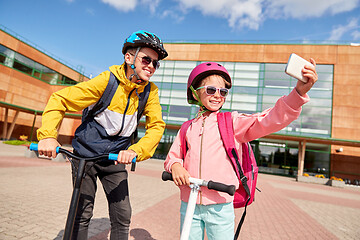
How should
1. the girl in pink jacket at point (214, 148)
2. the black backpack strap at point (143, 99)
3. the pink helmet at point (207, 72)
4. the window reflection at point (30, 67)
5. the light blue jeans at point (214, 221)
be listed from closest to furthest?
the girl in pink jacket at point (214, 148) → the light blue jeans at point (214, 221) → the pink helmet at point (207, 72) → the black backpack strap at point (143, 99) → the window reflection at point (30, 67)

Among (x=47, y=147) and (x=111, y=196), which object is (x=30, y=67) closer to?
(x=111, y=196)

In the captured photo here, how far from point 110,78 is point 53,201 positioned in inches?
155

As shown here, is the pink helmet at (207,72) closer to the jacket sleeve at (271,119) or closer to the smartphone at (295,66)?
the jacket sleeve at (271,119)

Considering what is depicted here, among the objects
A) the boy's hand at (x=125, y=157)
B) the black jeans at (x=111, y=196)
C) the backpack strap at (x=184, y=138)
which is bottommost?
the black jeans at (x=111, y=196)

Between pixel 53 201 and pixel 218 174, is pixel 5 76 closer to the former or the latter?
pixel 53 201

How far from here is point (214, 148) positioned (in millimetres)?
1787

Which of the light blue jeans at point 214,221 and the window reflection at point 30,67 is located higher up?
the window reflection at point 30,67

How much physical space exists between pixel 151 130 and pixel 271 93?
2422cm

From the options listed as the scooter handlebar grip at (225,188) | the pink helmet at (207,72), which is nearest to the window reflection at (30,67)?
the pink helmet at (207,72)

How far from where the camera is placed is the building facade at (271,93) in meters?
22.8

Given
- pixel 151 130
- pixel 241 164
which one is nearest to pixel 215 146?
pixel 241 164

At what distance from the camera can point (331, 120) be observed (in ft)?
76.4

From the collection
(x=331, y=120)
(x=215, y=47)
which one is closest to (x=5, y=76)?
(x=215, y=47)

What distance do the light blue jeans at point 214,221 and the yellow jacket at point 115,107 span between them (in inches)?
24.4
